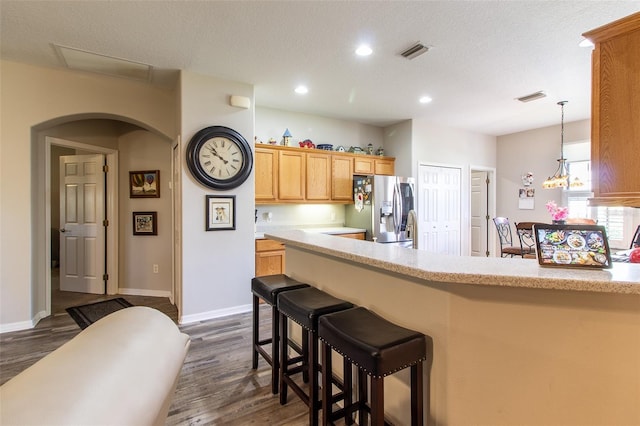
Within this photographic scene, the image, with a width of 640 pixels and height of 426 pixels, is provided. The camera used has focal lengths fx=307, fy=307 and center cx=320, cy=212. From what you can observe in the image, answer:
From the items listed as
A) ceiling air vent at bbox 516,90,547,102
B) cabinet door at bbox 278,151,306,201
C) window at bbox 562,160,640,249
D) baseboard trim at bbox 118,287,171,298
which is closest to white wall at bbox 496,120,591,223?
window at bbox 562,160,640,249

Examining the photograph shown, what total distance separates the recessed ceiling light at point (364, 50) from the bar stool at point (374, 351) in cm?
240

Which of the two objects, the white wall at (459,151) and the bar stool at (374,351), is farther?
the white wall at (459,151)

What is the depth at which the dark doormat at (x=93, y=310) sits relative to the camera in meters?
3.48

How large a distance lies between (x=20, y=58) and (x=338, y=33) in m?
3.18

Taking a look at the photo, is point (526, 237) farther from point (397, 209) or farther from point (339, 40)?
point (339, 40)

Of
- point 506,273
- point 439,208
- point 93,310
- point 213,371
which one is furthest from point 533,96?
point 93,310

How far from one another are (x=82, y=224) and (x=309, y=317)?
14.7 ft

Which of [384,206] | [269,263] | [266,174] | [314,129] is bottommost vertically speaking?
[269,263]

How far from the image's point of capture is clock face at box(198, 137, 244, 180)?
348cm

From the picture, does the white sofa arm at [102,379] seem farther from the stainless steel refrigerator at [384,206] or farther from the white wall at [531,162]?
the white wall at [531,162]

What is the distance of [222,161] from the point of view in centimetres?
359

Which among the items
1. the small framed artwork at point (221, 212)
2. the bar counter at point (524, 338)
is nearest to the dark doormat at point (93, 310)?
the small framed artwork at point (221, 212)

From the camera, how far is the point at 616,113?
1318mm

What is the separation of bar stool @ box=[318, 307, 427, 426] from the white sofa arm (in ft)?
2.30
